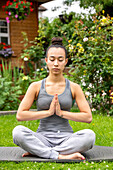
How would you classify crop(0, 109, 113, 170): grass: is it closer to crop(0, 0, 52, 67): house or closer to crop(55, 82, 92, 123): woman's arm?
crop(55, 82, 92, 123): woman's arm

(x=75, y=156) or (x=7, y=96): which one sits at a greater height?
(x=75, y=156)

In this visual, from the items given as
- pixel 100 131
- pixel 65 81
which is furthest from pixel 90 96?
pixel 65 81

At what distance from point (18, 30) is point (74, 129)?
635 cm

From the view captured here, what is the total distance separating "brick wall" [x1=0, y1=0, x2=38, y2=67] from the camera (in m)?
10.2

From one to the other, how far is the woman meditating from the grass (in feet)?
0.57

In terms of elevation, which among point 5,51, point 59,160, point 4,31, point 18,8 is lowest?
point 59,160

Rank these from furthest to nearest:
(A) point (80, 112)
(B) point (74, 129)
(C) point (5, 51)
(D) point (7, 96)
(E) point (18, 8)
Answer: (C) point (5, 51) → (E) point (18, 8) → (D) point (7, 96) → (B) point (74, 129) → (A) point (80, 112)

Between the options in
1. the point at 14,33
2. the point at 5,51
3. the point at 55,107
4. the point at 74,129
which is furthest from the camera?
the point at 14,33

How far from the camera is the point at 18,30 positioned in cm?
1052

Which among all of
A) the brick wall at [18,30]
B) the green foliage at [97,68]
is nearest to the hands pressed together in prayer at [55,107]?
the green foliage at [97,68]

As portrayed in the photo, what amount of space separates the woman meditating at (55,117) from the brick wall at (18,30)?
6.77 meters

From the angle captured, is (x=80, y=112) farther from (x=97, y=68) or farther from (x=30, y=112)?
(x=97, y=68)

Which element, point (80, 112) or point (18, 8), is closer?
point (80, 112)

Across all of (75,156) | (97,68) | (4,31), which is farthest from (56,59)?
(4,31)
